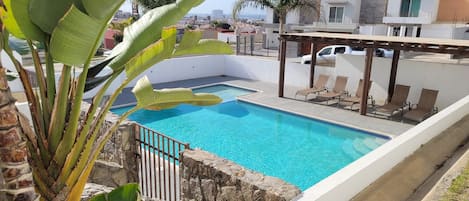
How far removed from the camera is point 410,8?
32781 millimetres

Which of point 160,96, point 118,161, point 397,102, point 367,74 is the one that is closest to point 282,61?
point 367,74

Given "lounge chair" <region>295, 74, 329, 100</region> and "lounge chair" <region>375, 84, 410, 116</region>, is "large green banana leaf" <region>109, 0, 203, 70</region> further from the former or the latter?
"lounge chair" <region>295, 74, 329, 100</region>

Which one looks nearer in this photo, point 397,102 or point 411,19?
point 397,102

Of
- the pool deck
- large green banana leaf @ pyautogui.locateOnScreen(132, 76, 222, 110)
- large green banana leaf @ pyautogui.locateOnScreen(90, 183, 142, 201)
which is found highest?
large green banana leaf @ pyautogui.locateOnScreen(132, 76, 222, 110)

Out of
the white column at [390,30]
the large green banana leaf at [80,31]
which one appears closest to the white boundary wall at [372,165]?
the large green banana leaf at [80,31]

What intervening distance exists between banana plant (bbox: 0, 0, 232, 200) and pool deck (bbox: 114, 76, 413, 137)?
12.0 meters

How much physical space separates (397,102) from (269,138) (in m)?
6.53

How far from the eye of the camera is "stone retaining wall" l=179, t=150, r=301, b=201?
4559 millimetres

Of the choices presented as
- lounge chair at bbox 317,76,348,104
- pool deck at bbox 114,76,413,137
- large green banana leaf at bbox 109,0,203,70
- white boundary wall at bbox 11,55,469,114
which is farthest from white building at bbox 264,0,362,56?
large green banana leaf at bbox 109,0,203,70

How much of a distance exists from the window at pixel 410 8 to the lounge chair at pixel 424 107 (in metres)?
20.4

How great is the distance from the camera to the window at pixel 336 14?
37.8 metres

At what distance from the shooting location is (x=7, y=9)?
249cm

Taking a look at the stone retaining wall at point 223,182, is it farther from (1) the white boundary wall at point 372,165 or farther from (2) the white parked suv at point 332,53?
(2) the white parked suv at point 332,53

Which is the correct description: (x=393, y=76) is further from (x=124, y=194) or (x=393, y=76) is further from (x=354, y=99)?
(x=124, y=194)
